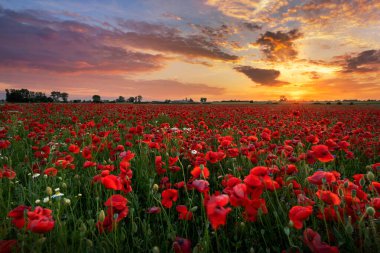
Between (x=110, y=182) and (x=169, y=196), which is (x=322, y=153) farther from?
(x=110, y=182)

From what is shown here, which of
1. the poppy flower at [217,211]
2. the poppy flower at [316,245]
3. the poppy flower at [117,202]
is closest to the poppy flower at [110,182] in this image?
the poppy flower at [117,202]

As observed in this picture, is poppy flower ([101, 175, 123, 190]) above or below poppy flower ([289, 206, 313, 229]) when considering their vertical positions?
above

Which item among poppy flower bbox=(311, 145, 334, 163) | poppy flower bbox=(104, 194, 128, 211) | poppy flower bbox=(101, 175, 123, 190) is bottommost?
poppy flower bbox=(104, 194, 128, 211)

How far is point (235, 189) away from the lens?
145 centimetres

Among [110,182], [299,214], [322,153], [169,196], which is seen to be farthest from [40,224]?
[322,153]

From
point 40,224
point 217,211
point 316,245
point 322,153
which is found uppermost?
point 322,153

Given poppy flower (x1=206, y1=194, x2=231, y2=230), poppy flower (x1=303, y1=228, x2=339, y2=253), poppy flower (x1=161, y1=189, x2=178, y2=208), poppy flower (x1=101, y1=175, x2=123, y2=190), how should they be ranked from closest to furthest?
poppy flower (x1=206, y1=194, x2=231, y2=230) → poppy flower (x1=303, y1=228, x2=339, y2=253) → poppy flower (x1=101, y1=175, x2=123, y2=190) → poppy flower (x1=161, y1=189, x2=178, y2=208)

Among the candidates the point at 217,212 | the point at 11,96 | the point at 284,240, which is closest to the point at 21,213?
the point at 217,212

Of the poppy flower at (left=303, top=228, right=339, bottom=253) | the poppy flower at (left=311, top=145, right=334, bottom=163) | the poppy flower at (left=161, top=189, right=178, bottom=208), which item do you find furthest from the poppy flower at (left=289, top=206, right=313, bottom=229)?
the poppy flower at (left=161, top=189, right=178, bottom=208)

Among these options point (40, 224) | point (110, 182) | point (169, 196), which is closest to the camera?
point (40, 224)

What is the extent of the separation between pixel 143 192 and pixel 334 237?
239 cm

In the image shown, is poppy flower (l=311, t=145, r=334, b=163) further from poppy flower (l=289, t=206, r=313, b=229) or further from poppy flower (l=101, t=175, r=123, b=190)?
poppy flower (l=101, t=175, r=123, b=190)

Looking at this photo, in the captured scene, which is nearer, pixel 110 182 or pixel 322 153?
pixel 110 182

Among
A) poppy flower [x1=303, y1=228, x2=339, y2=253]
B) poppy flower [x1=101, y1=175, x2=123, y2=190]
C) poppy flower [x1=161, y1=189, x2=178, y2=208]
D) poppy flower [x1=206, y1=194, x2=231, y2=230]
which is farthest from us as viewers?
poppy flower [x1=161, y1=189, x2=178, y2=208]
